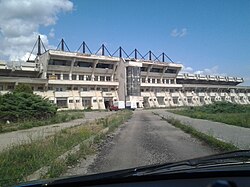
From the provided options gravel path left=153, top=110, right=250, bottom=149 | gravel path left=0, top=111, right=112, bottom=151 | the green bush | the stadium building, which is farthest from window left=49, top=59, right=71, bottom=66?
gravel path left=153, top=110, right=250, bottom=149

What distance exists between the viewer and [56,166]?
7668mm

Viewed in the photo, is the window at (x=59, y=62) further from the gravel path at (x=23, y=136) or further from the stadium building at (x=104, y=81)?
the gravel path at (x=23, y=136)

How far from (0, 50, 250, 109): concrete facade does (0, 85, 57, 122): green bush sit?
32.1 meters

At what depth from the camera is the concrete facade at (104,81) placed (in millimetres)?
73062

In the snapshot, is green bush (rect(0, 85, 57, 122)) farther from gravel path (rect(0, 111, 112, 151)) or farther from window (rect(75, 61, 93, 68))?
window (rect(75, 61, 93, 68))

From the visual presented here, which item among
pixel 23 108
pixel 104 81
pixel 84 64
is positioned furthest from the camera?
pixel 104 81

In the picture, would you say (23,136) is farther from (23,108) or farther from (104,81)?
(104,81)

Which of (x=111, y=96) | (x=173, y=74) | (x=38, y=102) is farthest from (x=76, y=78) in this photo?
(x=38, y=102)

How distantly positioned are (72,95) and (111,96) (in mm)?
13293

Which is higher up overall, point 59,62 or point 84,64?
point 84,64

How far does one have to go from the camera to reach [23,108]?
32.3m

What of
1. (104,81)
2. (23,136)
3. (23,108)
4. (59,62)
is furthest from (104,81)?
(23,136)

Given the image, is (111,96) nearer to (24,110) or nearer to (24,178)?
(24,110)

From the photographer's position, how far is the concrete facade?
7306 cm
